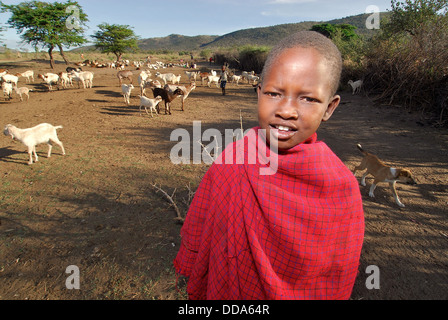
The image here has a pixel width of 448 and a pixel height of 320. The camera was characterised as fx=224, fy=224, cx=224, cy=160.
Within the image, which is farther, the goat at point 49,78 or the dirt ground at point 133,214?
the goat at point 49,78

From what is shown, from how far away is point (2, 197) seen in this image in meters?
4.12

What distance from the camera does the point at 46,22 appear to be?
21.3m

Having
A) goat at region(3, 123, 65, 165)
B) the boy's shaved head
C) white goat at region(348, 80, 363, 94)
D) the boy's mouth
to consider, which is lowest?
goat at region(3, 123, 65, 165)

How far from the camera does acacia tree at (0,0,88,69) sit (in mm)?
20938

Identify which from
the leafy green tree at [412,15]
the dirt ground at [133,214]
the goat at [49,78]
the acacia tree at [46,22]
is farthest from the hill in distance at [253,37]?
the acacia tree at [46,22]

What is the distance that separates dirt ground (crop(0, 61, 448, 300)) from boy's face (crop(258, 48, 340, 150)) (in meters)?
1.07

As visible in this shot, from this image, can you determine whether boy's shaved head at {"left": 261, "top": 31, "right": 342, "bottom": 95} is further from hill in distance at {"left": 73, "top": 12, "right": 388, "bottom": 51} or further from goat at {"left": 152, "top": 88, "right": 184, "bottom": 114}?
hill in distance at {"left": 73, "top": 12, "right": 388, "bottom": 51}

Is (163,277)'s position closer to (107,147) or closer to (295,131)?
(295,131)

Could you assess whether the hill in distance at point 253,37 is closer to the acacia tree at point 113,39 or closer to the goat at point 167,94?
the goat at point 167,94

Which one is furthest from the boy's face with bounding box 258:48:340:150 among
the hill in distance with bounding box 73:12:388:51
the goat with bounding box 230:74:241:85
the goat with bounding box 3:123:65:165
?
the hill in distance with bounding box 73:12:388:51

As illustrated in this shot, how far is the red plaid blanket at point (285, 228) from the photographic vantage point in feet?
2.91

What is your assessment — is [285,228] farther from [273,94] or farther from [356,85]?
[356,85]

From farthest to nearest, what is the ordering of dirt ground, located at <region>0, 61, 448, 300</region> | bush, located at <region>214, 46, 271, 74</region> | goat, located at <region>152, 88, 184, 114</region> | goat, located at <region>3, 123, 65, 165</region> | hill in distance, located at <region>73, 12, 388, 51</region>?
1. hill in distance, located at <region>73, 12, 388, 51</region>
2. bush, located at <region>214, 46, 271, 74</region>
3. goat, located at <region>152, 88, 184, 114</region>
4. goat, located at <region>3, 123, 65, 165</region>
5. dirt ground, located at <region>0, 61, 448, 300</region>
